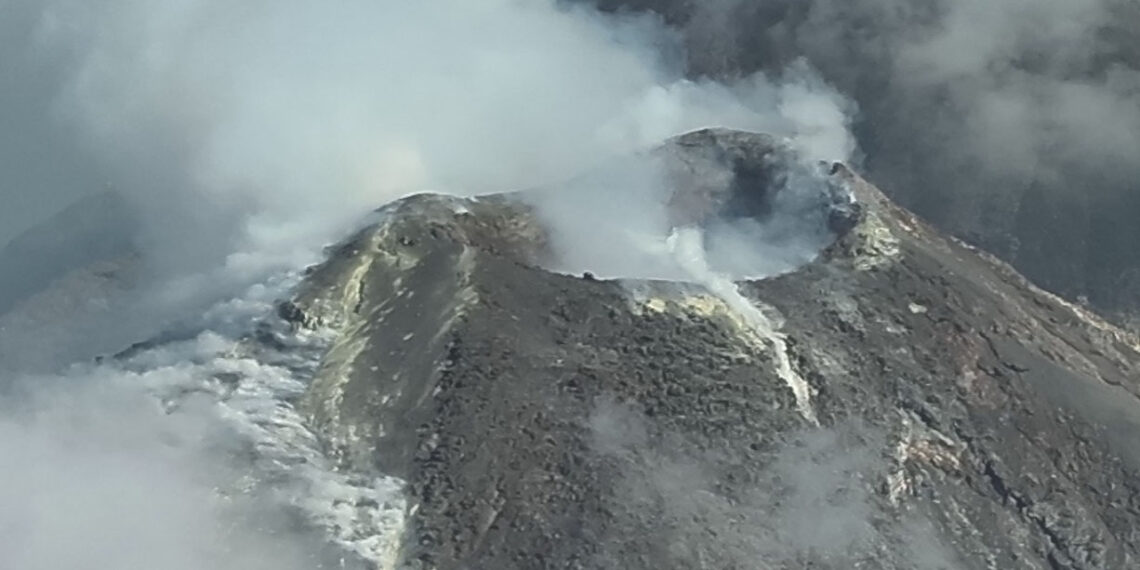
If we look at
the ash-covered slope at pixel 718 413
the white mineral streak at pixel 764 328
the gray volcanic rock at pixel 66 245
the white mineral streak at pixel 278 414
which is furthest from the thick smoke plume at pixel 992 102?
the white mineral streak at pixel 278 414

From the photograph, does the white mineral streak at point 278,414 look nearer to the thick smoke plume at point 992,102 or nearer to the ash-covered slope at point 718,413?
the ash-covered slope at point 718,413

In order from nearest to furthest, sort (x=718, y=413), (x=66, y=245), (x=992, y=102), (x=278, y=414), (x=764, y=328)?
(x=718, y=413) < (x=278, y=414) < (x=764, y=328) < (x=992, y=102) < (x=66, y=245)

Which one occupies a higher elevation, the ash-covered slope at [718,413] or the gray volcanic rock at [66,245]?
the gray volcanic rock at [66,245]

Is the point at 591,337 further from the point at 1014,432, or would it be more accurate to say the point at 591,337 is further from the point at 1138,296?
the point at 1138,296

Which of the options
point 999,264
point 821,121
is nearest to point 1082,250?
point 821,121

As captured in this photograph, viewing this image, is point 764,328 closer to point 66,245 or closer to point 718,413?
point 718,413

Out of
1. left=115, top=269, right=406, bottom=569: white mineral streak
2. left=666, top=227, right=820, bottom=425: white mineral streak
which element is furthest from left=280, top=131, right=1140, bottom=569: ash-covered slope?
left=115, top=269, right=406, bottom=569: white mineral streak

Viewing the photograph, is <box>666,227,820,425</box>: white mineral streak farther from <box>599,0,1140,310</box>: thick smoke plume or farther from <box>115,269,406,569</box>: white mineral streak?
<box>599,0,1140,310</box>: thick smoke plume

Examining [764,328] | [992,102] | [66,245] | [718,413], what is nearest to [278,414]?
[718,413]
